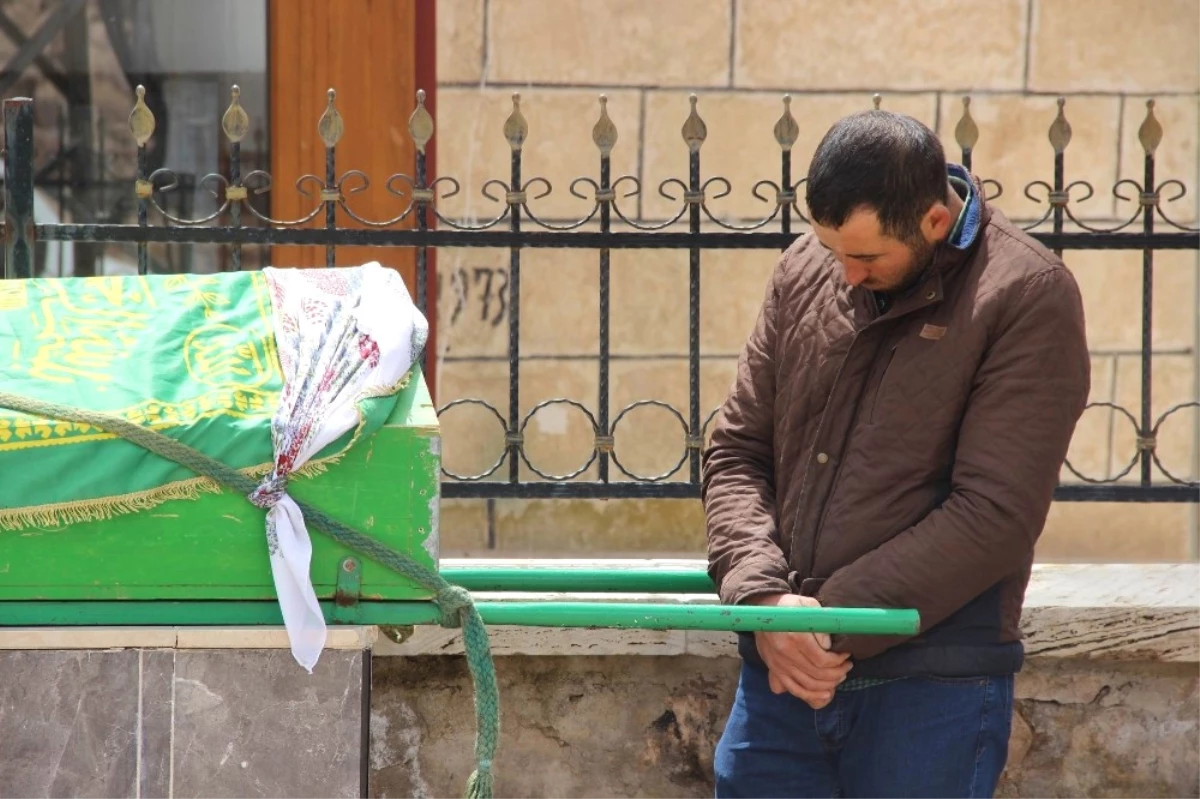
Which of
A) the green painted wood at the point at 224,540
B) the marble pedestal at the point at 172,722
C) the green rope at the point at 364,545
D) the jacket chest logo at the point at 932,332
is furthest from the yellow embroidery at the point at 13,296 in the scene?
the jacket chest logo at the point at 932,332

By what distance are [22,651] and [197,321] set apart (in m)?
0.56

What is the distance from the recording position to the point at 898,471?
2.45 metres

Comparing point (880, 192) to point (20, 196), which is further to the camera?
point (20, 196)

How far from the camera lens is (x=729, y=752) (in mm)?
2674

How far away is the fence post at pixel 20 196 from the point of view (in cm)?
346

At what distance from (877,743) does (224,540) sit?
1093 millimetres

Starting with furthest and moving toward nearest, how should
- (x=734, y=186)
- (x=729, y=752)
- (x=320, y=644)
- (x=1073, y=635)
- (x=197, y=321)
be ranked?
1. (x=734, y=186)
2. (x=1073, y=635)
3. (x=729, y=752)
4. (x=197, y=321)
5. (x=320, y=644)

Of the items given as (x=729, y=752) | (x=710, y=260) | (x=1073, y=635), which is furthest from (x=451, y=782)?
(x=710, y=260)

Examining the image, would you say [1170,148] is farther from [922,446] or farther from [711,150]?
[922,446]

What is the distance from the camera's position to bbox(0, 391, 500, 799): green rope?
2.13 metres

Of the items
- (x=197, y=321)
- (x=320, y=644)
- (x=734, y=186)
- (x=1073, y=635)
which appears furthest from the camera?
(x=734, y=186)

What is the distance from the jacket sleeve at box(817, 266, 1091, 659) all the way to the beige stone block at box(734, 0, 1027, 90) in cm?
297

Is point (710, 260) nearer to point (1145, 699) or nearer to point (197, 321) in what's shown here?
point (1145, 699)

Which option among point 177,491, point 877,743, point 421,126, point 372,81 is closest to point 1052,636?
point 877,743
